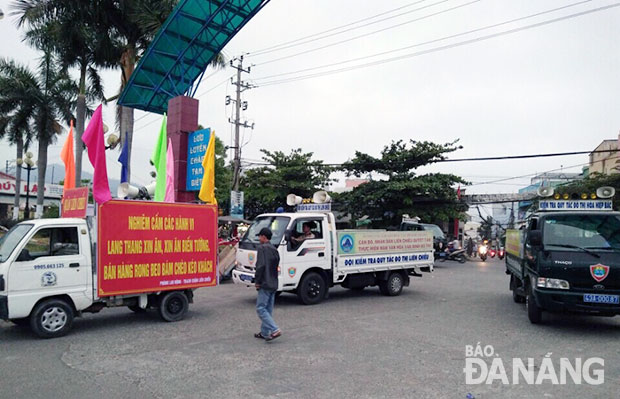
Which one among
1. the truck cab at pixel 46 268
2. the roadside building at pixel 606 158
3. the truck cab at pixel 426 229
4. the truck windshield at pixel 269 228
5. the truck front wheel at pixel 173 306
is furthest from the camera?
the roadside building at pixel 606 158

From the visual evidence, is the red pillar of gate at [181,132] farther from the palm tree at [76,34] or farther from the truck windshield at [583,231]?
the truck windshield at [583,231]

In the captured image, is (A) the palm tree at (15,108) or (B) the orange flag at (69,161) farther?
(A) the palm tree at (15,108)

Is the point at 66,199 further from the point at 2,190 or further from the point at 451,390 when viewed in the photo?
the point at 2,190

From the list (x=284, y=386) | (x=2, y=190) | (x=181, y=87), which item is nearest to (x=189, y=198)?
(x=181, y=87)

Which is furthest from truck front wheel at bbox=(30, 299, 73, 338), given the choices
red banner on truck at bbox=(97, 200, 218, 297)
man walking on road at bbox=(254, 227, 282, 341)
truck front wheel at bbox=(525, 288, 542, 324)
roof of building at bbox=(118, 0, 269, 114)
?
roof of building at bbox=(118, 0, 269, 114)

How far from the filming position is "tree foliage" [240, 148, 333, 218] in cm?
2664

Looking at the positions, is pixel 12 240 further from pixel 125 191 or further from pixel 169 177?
pixel 169 177

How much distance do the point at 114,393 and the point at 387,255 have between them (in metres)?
7.52

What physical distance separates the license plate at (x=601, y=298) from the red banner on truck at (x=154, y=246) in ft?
21.3

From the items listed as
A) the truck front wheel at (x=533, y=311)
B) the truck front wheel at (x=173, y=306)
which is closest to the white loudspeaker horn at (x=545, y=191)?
the truck front wheel at (x=533, y=311)

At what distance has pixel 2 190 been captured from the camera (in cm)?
4191

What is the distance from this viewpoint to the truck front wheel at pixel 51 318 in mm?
6316

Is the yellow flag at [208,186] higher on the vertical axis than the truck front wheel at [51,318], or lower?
higher

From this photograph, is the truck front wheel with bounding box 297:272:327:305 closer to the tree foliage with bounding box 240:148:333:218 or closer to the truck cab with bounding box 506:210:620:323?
the truck cab with bounding box 506:210:620:323
